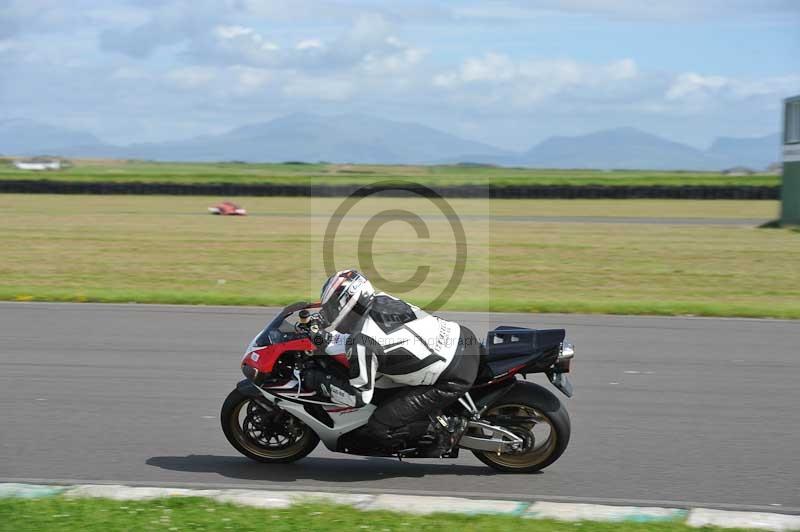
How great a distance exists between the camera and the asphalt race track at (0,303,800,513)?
6531mm

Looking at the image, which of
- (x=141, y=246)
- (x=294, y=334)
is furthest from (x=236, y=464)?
(x=141, y=246)

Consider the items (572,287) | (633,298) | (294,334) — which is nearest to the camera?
(294,334)

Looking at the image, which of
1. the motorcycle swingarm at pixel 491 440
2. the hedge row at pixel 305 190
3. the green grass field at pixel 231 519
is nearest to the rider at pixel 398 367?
the motorcycle swingarm at pixel 491 440

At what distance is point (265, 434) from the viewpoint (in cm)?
698

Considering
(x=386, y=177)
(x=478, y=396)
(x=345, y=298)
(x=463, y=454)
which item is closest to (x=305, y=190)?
(x=386, y=177)

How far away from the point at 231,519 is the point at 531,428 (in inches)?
87.4

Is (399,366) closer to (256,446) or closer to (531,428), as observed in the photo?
(531,428)

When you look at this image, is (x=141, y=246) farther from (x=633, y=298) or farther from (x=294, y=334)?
(x=294, y=334)

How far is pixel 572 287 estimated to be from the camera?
18.8 meters

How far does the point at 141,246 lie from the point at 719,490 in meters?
21.1

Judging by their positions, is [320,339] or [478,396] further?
[478,396]

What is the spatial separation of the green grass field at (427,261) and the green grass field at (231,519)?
30.8 feet

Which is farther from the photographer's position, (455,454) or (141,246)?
(141,246)

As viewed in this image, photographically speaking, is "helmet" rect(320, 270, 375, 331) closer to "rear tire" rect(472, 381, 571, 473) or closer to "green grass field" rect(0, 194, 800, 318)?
"rear tire" rect(472, 381, 571, 473)
